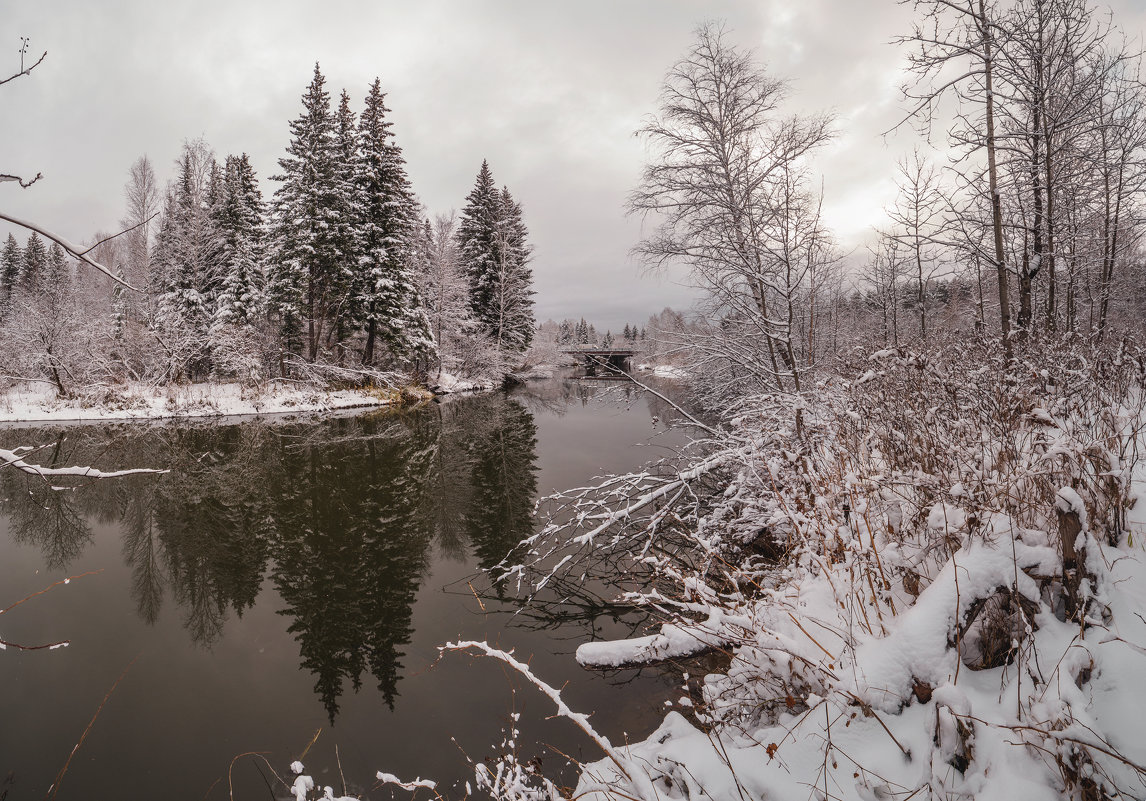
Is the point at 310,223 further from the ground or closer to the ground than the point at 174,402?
further from the ground

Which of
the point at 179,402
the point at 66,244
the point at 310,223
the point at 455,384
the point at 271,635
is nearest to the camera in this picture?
A: the point at 66,244

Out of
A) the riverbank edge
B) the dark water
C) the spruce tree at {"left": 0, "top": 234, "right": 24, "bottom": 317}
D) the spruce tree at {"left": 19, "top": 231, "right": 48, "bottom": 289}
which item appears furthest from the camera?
the spruce tree at {"left": 0, "top": 234, "right": 24, "bottom": 317}

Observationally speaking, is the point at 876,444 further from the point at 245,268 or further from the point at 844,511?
the point at 245,268

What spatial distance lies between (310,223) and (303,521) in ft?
54.5

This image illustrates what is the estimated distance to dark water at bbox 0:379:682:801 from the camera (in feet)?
12.1

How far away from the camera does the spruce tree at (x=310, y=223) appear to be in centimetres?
1994

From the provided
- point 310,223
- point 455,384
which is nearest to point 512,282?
point 455,384

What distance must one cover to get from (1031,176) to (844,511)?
30.2ft

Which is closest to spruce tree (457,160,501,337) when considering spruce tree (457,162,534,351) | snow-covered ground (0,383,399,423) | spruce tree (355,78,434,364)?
spruce tree (457,162,534,351)

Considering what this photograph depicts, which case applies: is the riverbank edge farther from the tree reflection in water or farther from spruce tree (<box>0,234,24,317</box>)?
spruce tree (<box>0,234,24,317</box>)

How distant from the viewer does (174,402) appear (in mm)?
17297

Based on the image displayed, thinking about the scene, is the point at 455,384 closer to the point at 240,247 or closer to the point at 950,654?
the point at 240,247

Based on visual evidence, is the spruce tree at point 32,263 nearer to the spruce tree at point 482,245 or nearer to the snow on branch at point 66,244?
the spruce tree at point 482,245

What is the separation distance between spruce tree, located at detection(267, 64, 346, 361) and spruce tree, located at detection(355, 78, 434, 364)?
1208 mm
